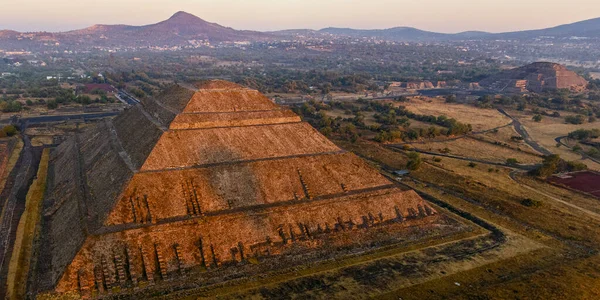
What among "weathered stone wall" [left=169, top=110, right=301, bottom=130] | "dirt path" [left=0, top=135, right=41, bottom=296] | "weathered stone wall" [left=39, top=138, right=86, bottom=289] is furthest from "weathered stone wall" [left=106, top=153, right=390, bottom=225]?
"dirt path" [left=0, top=135, right=41, bottom=296]

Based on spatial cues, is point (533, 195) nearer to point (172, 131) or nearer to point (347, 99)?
point (172, 131)

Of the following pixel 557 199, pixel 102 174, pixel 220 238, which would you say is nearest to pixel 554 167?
pixel 557 199

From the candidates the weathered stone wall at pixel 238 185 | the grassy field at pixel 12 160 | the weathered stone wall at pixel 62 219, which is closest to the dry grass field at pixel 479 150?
the weathered stone wall at pixel 238 185

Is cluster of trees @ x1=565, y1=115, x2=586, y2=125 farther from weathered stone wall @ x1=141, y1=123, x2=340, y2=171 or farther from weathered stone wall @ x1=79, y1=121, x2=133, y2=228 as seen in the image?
weathered stone wall @ x1=79, y1=121, x2=133, y2=228

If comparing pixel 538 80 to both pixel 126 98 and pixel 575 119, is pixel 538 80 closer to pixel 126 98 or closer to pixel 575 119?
pixel 575 119

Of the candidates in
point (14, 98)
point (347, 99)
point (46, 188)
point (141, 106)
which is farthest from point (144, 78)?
point (46, 188)

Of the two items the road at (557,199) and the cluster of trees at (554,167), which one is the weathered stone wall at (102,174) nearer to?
the road at (557,199)

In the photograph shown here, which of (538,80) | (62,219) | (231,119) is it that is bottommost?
(538,80)
